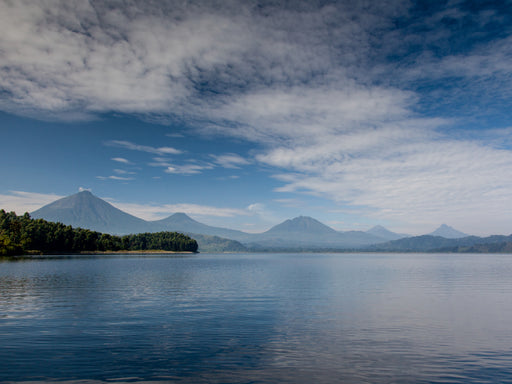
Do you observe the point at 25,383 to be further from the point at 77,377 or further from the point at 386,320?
the point at 386,320

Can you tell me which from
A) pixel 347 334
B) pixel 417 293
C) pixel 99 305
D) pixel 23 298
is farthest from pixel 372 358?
pixel 23 298

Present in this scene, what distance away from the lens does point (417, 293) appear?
178 feet

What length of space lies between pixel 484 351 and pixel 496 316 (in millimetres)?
16091

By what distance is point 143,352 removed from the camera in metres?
22.4

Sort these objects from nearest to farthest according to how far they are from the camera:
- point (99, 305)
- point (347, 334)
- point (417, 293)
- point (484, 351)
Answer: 1. point (484, 351)
2. point (347, 334)
3. point (99, 305)
4. point (417, 293)

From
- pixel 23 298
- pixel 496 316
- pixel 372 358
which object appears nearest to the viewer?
pixel 372 358

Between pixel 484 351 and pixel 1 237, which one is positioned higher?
pixel 1 237

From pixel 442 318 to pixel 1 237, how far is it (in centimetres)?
19913

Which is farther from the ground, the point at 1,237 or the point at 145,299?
the point at 1,237

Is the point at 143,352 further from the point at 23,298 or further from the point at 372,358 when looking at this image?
the point at 23,298

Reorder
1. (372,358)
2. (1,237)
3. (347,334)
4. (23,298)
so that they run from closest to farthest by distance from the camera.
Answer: (372,358) → (347,334) → (23,298) → (1,237)

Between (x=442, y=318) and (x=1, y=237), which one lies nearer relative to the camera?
(x=442, y=318)

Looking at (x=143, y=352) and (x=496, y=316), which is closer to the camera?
(x=143, y=352)

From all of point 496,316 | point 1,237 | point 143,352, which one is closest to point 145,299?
point 143,352
